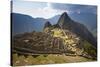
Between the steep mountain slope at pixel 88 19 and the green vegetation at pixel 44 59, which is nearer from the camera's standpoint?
the green vegetation at pixel 44 59

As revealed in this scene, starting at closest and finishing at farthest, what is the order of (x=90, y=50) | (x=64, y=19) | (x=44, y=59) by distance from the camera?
(x=44, y=59)
(x=64, y=19)
(x=90, y=50)

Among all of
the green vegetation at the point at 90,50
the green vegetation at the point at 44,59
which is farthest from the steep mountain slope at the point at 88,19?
the green vegetation at the point at 44,59

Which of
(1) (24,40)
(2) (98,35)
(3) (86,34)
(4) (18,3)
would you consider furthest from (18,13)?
(2) (98,35)

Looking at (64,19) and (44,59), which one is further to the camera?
(64,19)

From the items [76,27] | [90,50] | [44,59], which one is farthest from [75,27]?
[44,59]

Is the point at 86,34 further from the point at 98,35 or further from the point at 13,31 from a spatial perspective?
the point at 13,31

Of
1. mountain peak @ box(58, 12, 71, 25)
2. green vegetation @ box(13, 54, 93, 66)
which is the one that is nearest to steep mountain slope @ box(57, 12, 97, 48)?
mountain peak @ box(58, 12, 71, 25)

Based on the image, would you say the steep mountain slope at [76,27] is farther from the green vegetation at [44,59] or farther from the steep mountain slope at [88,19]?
the green vegetation at [44,59]

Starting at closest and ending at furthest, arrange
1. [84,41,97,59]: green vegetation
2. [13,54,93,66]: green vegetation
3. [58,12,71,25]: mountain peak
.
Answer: [13,54,93,66]: green vegetation
[58,12,71,25]: mountain peak
[84,41,97,59]: green vegetation

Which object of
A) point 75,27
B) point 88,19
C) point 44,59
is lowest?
point 44,59

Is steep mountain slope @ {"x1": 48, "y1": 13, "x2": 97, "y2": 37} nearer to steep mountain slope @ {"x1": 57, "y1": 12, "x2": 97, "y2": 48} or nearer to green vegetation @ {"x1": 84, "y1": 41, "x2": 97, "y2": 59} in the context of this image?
steep mountain slope @ {"x1": 57, "y1": 12, "x2": 97, "y2": 48}

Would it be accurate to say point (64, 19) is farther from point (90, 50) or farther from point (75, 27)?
point (90, 50)
